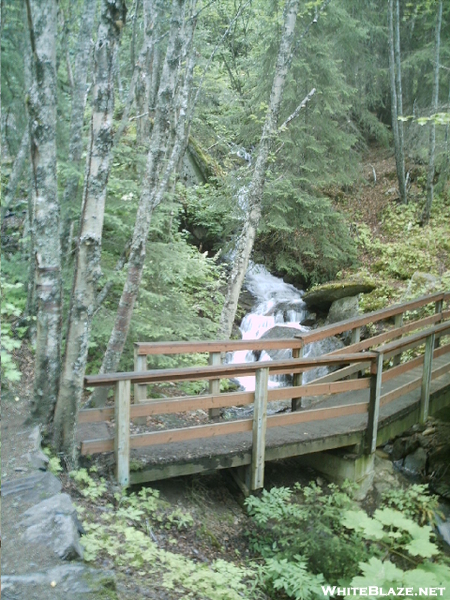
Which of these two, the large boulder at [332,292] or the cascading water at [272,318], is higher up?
the large boulder at [332,292]

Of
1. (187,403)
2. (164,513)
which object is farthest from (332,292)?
(164,513)

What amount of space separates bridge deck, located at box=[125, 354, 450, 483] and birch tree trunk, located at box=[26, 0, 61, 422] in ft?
3.61

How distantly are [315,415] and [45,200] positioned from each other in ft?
11.8

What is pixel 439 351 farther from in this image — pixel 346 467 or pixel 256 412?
pixel 256 412

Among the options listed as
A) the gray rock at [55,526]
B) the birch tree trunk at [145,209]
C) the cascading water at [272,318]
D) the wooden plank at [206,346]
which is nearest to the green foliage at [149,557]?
the gray rock at [55,526]

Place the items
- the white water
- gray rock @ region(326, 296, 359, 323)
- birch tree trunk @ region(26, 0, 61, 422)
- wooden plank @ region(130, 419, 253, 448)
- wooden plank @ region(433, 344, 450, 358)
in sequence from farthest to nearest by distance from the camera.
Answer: the white water
gray rock @ region(326, 296, 359, 323)
wooden plank @ region(433, 344, 450, 358)
wooden plank @ region(130, 419, 253, 448)
birch tree trunk @ region(26, 0, 61, 422)

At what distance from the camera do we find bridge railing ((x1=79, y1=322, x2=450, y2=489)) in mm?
4340

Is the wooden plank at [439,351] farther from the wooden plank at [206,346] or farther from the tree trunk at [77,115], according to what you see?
the tree trunk at [77,115]

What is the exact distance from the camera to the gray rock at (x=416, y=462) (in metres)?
7.00

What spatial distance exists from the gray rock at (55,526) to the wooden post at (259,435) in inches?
84.0

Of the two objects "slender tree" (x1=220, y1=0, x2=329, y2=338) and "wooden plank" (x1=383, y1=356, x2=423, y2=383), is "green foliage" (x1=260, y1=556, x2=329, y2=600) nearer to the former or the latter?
"wooden plank" (x1=383, y1=356, x2=423, y2=383)

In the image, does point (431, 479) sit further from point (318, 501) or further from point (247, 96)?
point (247, 96)

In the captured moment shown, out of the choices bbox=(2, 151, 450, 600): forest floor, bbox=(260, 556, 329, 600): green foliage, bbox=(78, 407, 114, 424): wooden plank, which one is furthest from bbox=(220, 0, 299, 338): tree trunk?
bbox=(260, 556, 329, 600): green foliage

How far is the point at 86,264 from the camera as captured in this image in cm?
423
